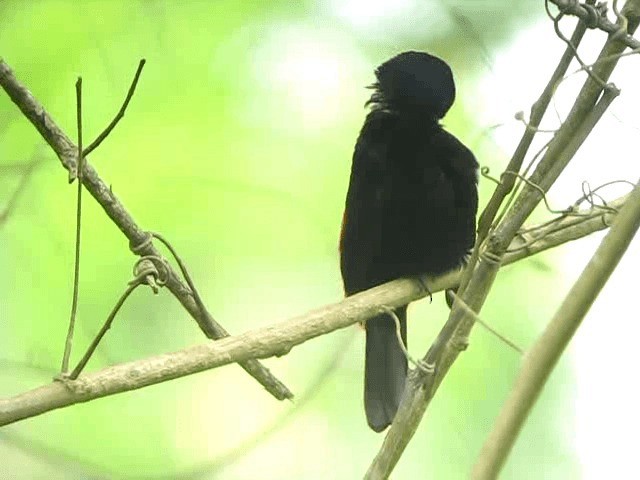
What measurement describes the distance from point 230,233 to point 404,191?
1.14 ft

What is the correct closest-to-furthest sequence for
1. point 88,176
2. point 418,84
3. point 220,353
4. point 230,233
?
1. point 220,353
2. point 88,176
3. point 418,84
4. point 230,233

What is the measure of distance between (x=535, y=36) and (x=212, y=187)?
638mm

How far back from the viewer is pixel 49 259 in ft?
5.82

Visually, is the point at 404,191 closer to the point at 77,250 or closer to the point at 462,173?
the point at 462,173

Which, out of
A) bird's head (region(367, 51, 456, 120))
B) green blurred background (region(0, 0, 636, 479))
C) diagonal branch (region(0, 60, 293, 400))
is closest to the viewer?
diagonal branch (region(0, 60, 293, 400))

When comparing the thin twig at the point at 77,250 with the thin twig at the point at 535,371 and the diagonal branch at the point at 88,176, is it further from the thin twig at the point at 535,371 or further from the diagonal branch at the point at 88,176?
the thin twig at the point at 535,371

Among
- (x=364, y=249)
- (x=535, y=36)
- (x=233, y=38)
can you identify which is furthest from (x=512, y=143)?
(x=233, y=38)

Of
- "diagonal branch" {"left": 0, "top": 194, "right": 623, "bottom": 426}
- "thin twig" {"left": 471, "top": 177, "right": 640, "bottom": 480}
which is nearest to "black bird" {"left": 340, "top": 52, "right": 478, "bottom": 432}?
"diagonal branch" {"left": 0, "top": 194, "right": 623, "bottom": 426}

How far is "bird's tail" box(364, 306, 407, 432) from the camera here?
162cm

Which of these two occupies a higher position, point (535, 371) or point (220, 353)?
point (535, 371)

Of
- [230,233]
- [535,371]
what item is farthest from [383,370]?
[535,371]

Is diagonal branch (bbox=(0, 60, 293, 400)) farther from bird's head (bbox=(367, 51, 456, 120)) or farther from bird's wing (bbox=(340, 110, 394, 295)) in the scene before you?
bird's head (bbox=(367, 51, 456, 120))

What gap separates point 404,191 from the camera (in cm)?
163

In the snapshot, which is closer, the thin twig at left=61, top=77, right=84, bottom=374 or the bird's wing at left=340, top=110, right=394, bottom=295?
the thin twig at left=61, top=77, right=84, bottom=374
